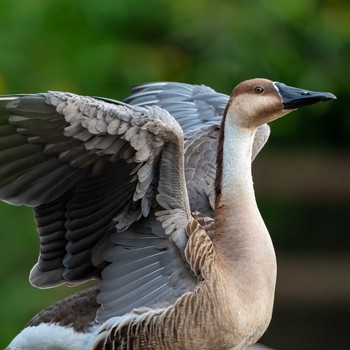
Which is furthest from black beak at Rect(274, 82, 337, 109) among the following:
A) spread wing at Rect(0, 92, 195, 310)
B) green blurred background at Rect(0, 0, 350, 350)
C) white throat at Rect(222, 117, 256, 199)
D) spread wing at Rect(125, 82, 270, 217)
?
green blurred background at Rect(0, 0, 350, 350)

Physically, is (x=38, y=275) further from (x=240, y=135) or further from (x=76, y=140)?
(x=240, y=135)

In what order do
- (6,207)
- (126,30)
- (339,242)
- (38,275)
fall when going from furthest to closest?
1. (339,242)
2. (126,30)
3. (6,207)
4. (38,275)

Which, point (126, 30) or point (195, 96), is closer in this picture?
point (195, 96)

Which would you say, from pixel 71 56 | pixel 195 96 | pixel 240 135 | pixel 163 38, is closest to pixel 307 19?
pixel 163 38

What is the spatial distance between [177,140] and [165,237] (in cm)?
61

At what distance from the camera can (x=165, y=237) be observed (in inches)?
244

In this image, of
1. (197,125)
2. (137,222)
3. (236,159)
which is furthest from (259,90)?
(197,125)

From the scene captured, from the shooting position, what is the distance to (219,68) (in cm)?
1230

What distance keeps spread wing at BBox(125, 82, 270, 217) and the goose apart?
18.0 inches

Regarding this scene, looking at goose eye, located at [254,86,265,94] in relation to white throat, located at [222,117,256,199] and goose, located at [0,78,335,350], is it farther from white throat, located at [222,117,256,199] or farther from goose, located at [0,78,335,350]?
white throat, located at [222,117,256,199]

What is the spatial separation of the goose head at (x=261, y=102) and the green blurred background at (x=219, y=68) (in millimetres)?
4420

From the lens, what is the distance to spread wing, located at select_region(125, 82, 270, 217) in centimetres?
675

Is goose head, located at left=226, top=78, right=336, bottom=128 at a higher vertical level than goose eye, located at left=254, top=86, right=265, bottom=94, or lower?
lower

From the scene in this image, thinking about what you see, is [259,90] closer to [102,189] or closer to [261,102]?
[261,102]
